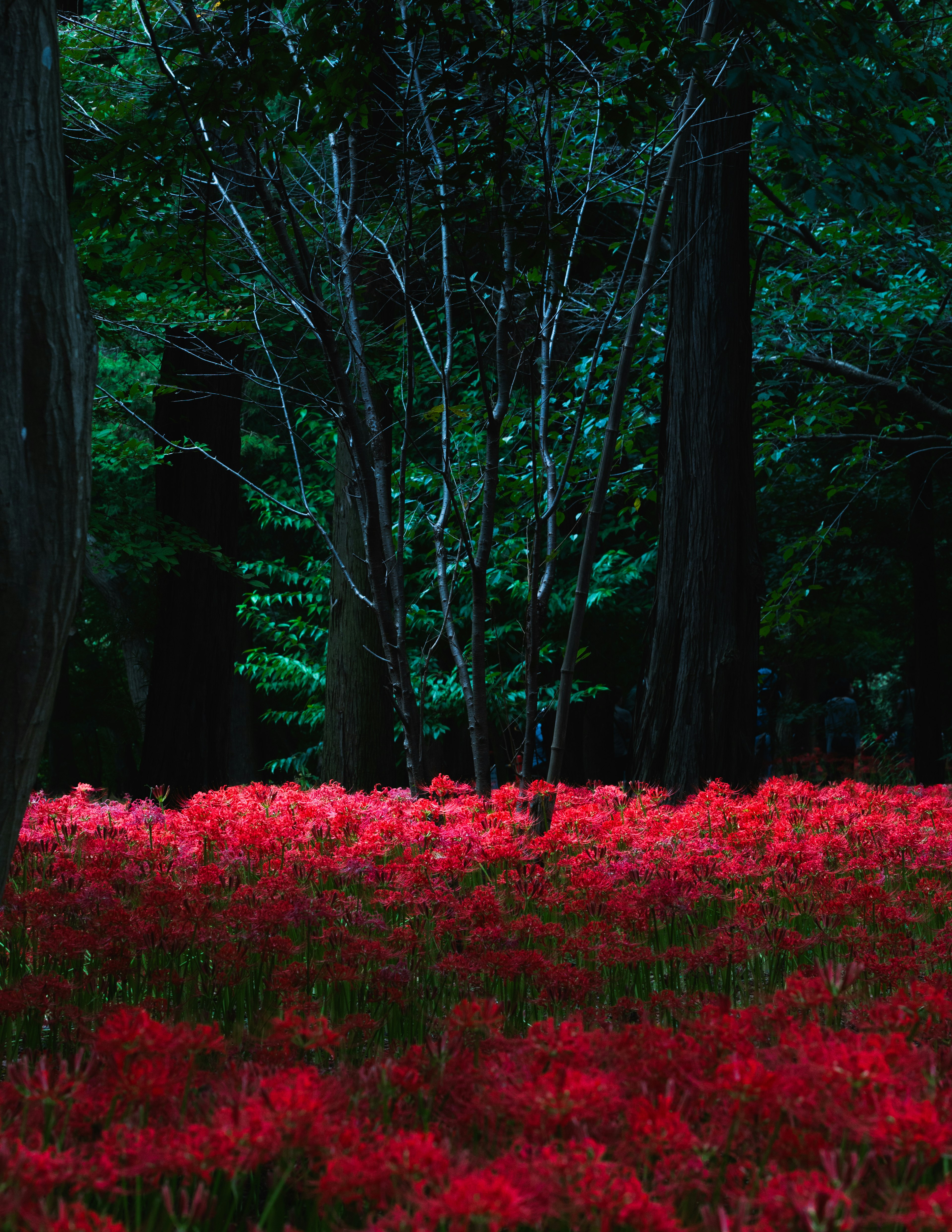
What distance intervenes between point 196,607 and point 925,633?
8467 millimetres

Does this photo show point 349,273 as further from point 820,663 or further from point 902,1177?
point 820,663

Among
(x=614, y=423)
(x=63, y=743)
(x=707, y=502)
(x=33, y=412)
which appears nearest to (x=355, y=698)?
(x=707, y=502)

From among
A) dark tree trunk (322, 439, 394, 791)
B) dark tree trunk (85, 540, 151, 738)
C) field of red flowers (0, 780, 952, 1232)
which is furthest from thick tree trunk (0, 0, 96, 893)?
dark tree trunk (85, 540, 151, 738)

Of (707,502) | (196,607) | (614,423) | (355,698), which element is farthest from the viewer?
(196,607)

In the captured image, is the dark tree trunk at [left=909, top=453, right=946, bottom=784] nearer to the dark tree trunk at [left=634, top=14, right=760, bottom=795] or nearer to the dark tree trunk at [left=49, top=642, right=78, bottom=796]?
the dark tree trunk at [left=634, top=14, right=760, bottom=795]

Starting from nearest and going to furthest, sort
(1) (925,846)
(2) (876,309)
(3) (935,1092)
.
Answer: (3) (935,1092) → (1) (925,846) → (2) (876,309)

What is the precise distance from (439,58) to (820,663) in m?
20.2

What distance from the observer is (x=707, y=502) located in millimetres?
8375

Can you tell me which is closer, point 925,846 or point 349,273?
point 925,846

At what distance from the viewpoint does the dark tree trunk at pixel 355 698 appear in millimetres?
10664

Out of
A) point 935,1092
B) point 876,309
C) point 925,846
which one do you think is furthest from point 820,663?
point 935,1092

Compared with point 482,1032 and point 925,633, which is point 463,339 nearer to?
point 925,633

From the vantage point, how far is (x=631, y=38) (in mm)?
4289

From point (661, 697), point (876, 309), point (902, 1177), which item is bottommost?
point (902, 1177)
